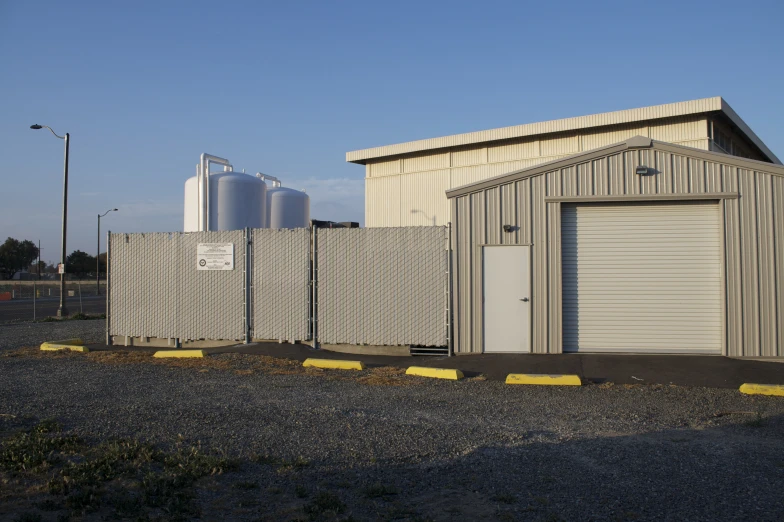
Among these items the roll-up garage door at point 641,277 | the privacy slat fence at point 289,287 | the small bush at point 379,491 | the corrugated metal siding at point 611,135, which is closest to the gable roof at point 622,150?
the roll-up garage door at point 641,277

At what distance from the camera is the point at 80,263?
89.1m

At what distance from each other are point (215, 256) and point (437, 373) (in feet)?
20.6

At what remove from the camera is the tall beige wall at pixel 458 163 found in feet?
71.7

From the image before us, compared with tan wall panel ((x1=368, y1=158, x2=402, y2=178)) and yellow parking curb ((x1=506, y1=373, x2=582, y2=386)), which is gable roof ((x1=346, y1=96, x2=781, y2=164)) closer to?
tan wall panel ((x1=368, y1=158, x2=402, y2=178))

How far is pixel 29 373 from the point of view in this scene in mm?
10961

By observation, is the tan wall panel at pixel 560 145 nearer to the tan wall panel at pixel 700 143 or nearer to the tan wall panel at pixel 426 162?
the tan wall panel at pixel 700 143

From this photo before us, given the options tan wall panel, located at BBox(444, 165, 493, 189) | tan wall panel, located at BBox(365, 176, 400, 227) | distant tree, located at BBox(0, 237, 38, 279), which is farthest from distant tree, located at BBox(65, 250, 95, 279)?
tan wall panel, located at BBox(444, 165, 493, 189)

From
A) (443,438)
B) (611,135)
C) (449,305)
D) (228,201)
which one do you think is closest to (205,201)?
(228,201)

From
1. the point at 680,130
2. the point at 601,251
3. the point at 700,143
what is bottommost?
the point at 601,251

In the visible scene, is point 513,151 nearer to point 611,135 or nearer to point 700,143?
point 611,135

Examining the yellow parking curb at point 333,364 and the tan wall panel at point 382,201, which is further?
the tan wall panel at point 382,201

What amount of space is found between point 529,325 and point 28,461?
9109 millimetres

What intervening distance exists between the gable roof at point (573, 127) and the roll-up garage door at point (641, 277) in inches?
394

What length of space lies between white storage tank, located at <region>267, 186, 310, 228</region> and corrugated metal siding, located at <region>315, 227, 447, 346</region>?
7881 millimetres
